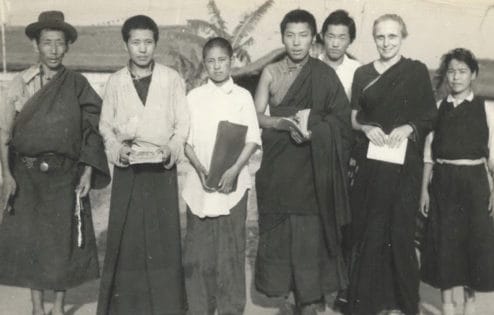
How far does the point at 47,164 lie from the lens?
3949mm

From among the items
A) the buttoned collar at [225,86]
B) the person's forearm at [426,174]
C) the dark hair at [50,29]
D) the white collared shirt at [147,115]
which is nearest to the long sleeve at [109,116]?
the white collared shirt at [147,115]

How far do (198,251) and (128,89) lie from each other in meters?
1.06

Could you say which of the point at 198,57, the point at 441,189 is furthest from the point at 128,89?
the point at 198,57

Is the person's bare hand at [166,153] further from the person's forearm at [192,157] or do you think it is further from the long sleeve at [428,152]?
the long sleeve at [428,152]

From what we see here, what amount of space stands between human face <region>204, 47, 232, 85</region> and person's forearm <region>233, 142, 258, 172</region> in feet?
1.43

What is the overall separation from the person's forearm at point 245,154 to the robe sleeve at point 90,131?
0.88 meters

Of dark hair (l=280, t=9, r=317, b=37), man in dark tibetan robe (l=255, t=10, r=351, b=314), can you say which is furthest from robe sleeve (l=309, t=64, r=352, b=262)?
dark hair (l=280, t=9, r=317, b=37)

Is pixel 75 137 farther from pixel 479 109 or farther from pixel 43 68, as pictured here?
pixel 479 109

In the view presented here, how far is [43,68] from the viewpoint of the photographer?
13.2ft

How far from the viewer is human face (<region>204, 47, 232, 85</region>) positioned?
12.5ft

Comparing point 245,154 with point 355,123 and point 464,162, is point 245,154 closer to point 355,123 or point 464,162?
point 355,123

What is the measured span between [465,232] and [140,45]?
93.8 inches

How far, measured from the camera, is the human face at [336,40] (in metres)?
4.55

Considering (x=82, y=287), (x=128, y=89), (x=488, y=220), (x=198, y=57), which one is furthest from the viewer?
(x=198, y=57)
